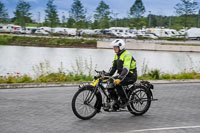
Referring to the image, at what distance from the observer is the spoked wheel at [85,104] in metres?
7.31

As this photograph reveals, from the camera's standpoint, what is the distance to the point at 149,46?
61.9 meters

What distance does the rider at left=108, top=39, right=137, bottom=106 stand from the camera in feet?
24.6

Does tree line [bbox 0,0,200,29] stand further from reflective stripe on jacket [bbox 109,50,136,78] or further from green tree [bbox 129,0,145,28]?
reflective stripe on jacket [bbox 109,50,136,78]

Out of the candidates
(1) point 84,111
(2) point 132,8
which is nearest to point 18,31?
(2) point 132,8

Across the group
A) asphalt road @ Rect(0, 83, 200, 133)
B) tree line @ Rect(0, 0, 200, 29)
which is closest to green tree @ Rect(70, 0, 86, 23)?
tree line @ Rect(0, 0, 200, 29)

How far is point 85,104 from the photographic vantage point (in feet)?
24.5

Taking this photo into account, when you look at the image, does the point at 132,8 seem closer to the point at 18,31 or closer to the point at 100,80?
the point at 18,31

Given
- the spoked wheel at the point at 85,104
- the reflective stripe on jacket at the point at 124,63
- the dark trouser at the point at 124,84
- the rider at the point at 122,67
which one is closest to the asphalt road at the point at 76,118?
the spoked wheel at the point at 85,104

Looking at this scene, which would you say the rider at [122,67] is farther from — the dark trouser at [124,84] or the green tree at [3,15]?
the green tree at [3,15]

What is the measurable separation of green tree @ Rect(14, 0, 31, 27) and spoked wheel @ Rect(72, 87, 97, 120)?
10767 cm

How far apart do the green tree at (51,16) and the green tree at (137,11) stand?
963 inches

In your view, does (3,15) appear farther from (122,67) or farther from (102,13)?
(122,67)

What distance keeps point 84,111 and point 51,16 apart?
100m

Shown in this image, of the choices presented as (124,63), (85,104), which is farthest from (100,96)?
(124,63)
